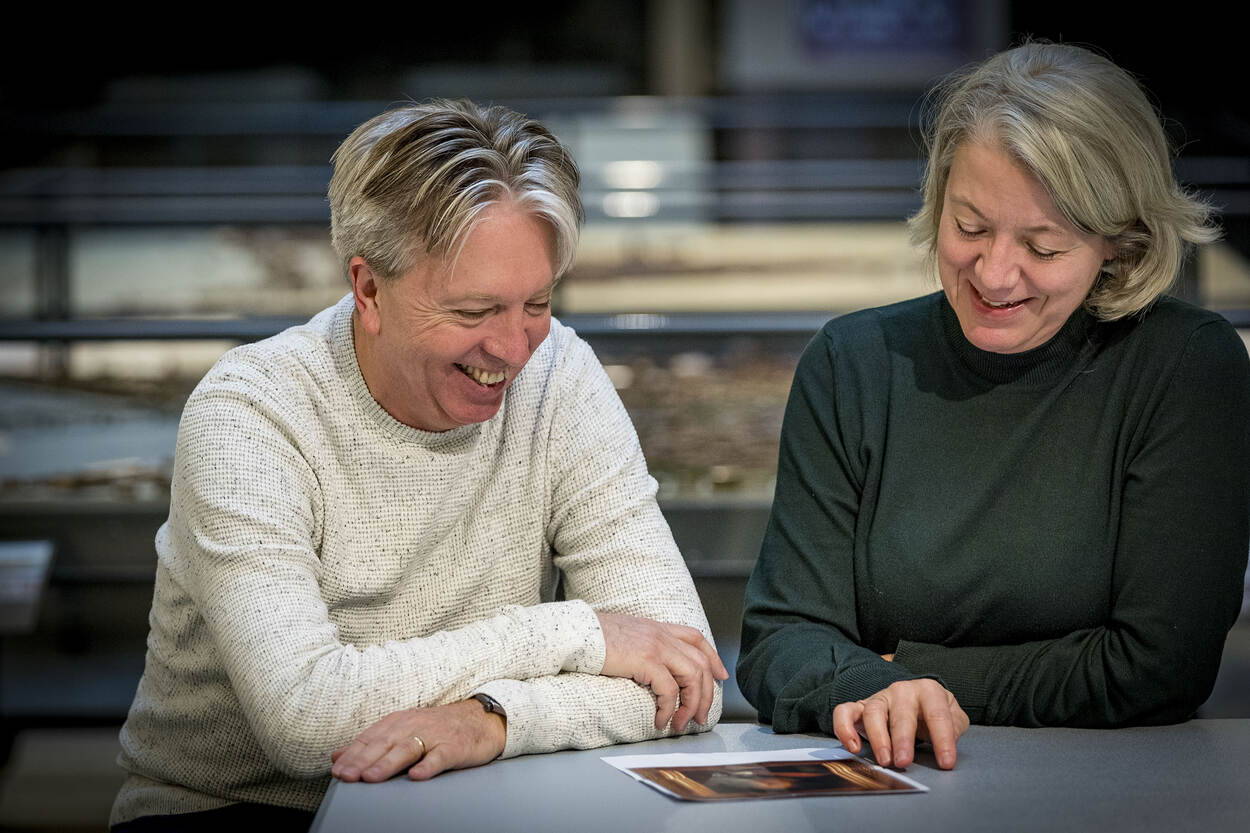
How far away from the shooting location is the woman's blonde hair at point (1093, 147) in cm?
150

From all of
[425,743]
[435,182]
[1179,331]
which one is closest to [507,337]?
[435,182]

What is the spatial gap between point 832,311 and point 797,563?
2.66 m

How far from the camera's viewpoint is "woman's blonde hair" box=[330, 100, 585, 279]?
1.43m

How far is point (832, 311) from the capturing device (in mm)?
4234

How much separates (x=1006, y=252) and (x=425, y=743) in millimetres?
839

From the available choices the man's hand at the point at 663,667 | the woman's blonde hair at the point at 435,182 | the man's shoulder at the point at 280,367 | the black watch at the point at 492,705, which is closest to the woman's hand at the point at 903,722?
the man's hand at the point at 663,667

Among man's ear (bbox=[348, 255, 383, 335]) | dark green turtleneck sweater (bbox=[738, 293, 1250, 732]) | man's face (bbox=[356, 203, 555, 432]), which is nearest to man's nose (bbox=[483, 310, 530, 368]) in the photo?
man's face (bbox=[356, 203, 555, 432])

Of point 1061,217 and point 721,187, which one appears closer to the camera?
point 1061,217

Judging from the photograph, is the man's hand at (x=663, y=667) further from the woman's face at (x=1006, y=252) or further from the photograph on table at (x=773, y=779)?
the woman's face at (x=1006, y=252)

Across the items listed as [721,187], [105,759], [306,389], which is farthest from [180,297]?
[306,389]

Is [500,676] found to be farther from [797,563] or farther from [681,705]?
Answer: [797,563]

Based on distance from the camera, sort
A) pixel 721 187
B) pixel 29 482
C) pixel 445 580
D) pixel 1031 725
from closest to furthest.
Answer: pixel 1031 725, pixel 445 580, pixel 29 482, pixel 721 187

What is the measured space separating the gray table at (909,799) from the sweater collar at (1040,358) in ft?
1.57

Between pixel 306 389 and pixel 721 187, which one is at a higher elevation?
pixel 721 187
